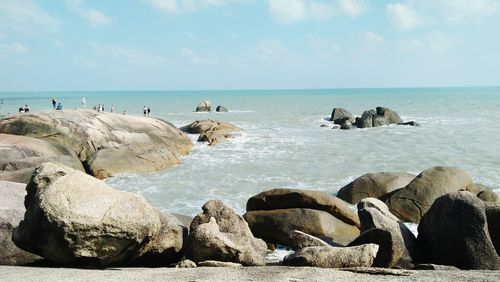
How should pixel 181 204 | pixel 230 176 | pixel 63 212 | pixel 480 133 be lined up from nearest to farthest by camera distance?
pixel 63 212 < pixel 181 204 < pixel 230 176 < pixel 480 133

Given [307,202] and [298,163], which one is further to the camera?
[298,163]

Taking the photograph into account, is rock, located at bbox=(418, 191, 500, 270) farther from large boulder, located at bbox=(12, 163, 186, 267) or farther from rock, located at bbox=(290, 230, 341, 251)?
large boulder, located at bbox=(12, 163, 186, 267)

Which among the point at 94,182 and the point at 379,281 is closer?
the point at 379,281

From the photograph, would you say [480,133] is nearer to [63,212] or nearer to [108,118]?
[108,118]

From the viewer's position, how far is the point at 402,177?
15250mm

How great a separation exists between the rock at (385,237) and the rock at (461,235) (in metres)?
0.53

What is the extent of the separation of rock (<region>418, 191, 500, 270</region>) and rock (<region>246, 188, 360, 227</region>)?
3.00 m

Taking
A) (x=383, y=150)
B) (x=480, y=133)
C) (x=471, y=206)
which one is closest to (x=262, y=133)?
(x=383, y=150)

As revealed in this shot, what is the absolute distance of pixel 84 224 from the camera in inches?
252

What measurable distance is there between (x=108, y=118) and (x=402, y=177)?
17882 millimetres

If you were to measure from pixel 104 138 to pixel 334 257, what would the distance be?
64.3 feet

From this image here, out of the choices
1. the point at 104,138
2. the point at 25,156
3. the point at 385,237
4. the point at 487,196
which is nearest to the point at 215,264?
the point at 385,237

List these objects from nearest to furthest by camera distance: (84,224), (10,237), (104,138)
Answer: (84,224)
(10,237)
(104,138)

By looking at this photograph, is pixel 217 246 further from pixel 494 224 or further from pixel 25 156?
pixel 25 156
